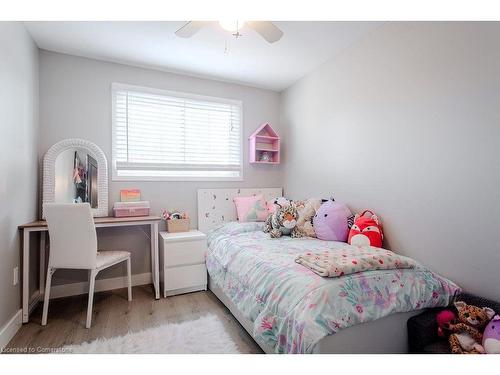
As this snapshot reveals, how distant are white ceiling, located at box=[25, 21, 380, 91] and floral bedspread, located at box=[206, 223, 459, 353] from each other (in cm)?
195

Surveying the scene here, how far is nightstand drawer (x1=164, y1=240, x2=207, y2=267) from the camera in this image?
101 inches

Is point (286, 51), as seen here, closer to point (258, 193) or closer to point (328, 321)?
point (258, 193)

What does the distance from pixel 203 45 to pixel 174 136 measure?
1.09 m

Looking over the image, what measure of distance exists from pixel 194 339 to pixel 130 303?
96 centimetres

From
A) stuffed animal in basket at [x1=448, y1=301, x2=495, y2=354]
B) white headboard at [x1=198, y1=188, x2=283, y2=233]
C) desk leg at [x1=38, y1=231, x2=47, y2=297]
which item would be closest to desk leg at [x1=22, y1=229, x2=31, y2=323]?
desk leg at [x1=38, y1=231, x2=47, y2=297]

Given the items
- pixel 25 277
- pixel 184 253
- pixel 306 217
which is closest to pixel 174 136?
pixel 184 253

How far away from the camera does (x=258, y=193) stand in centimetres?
357

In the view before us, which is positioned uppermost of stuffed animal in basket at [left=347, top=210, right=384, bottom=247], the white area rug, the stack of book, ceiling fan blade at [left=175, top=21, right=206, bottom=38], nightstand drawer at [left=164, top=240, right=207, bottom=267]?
ceiling fan blade at [left=175, top=21, right=206, bottom=38]

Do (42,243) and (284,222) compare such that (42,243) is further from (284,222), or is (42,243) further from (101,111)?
(284,222)

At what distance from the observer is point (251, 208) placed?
125 inches

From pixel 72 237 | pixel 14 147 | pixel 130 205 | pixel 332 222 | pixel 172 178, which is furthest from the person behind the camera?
pixel 172 178

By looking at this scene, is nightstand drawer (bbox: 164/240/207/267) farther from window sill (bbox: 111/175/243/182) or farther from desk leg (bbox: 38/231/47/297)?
desk leg (bbox: 38/231/47/297)

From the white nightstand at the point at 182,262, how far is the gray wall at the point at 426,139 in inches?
62.5

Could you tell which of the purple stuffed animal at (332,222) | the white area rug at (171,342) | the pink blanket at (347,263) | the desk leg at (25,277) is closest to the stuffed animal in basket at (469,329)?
the pink blanket at (347,263)
